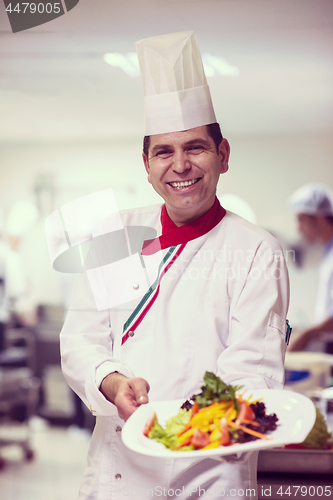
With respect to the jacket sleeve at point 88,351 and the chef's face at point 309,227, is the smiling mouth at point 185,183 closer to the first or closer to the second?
the jacket sleeve at point 88,351

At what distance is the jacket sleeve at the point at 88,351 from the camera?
117cm

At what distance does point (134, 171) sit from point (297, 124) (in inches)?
27.9

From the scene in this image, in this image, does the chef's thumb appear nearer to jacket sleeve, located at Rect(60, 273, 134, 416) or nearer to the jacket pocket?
jacket sleeve, located at Rect(60, 273, 134, 416)

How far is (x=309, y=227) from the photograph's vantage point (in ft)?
7.66

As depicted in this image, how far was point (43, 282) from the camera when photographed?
2197mm

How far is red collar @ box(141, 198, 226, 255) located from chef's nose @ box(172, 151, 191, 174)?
0.54ft

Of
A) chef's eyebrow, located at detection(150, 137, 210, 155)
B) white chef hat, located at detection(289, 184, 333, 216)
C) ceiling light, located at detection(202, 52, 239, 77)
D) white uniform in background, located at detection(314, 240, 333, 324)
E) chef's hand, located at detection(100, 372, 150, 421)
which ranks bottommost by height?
white uniform in background, located at detection(314, 240, 333, 324)

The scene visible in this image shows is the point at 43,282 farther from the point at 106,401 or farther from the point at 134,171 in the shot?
the point at 106,401

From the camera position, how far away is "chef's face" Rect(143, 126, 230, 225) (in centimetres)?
129

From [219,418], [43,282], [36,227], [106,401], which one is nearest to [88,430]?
[43,282]

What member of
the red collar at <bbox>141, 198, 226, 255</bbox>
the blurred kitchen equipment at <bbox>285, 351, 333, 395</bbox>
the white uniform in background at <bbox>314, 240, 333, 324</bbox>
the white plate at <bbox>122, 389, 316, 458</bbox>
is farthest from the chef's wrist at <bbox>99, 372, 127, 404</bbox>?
the white uniform in background at <bbox>314, 240, 333, 324</bbox>

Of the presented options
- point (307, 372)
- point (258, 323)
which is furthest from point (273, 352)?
point (307, 372)

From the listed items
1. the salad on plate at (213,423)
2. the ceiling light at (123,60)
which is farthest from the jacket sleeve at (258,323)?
the ceiling light at (123,60)
